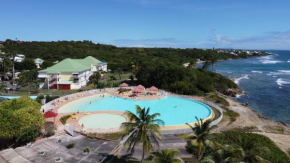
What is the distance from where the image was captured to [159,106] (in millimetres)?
44969

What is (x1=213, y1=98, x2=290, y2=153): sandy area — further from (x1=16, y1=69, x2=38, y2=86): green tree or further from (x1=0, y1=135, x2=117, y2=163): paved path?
(x1=16, y1=69, x2=38, y2=86): green tree

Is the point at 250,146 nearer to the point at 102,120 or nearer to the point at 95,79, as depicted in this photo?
the point at 102,120

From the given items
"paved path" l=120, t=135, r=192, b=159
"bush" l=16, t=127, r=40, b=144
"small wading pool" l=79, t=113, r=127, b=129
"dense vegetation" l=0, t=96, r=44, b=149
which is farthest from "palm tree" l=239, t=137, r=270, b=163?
"dense vegetation" l=0, t=96, r=44, b=149

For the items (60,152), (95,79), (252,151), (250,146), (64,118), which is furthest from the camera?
(95,79)

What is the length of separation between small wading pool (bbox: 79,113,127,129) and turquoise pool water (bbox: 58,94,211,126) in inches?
194

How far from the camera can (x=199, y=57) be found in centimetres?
18288

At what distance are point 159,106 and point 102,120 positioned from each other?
1386 cm

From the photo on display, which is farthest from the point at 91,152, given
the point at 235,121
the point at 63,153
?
the point at 235,121

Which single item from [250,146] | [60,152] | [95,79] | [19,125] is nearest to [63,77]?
[95,79]

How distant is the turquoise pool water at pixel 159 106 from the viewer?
39.0m

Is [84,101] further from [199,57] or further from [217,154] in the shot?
[199,57]

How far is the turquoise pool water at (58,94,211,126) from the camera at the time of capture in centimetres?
3903

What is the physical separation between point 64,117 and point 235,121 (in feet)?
94.4

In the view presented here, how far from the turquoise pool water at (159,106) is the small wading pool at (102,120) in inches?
194
